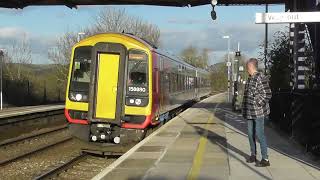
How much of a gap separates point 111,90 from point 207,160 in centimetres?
458

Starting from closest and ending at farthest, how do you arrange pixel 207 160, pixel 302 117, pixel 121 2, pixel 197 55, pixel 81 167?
pixel 207 160 → pixel 302 117 → pixel 81 167 → pixel 121 2 → pixel 197 55

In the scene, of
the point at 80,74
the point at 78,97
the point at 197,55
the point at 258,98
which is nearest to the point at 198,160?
the point at 258,98

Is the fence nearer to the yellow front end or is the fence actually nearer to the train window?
the yellow front end

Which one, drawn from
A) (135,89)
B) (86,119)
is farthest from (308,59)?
(86,119)

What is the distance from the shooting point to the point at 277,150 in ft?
39.9

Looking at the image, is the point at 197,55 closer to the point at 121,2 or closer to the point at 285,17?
the point at 121,2

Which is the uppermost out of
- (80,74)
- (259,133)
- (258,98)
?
(80,74)

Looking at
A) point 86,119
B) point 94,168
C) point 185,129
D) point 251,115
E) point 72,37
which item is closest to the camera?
point 251,115

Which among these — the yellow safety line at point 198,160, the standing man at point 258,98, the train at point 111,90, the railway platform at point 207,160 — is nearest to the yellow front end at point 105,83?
the train at point 111,90

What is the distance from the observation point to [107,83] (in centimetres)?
1469

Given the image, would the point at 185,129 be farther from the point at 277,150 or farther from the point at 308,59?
the point at 277,150

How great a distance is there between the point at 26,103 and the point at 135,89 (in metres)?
36.5

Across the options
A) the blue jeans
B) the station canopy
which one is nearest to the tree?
the station canopy

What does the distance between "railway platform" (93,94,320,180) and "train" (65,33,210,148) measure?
80cm
